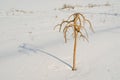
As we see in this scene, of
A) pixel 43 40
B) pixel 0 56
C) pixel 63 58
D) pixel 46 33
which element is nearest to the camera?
pixel 63 58

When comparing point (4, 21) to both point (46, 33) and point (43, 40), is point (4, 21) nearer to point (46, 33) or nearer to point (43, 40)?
point (46, 33)

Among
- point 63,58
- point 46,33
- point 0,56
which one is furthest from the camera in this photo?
point 46,33

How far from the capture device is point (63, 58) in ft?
17.3

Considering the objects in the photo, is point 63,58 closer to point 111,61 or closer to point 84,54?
point 84,54

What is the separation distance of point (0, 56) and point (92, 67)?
2469mm

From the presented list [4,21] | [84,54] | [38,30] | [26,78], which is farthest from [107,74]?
[4,21]

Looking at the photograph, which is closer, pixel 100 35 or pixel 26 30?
pixel 100 35

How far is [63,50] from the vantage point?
584cm

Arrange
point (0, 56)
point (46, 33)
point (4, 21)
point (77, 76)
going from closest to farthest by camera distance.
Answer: point (77, 76), point (0, 56), point (46, 33), point (4, 21)

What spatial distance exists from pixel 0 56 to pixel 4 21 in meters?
5.07

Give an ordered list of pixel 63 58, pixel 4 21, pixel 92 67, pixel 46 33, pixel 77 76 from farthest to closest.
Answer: pixel 4 21
pixel 46 33
pixel 63 58
pixel 92 67
pixel 77 76

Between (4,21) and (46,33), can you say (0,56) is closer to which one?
(46,33)

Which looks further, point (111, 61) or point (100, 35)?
point (100, 35)

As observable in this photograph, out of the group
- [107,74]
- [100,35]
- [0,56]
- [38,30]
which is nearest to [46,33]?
[38,30]
